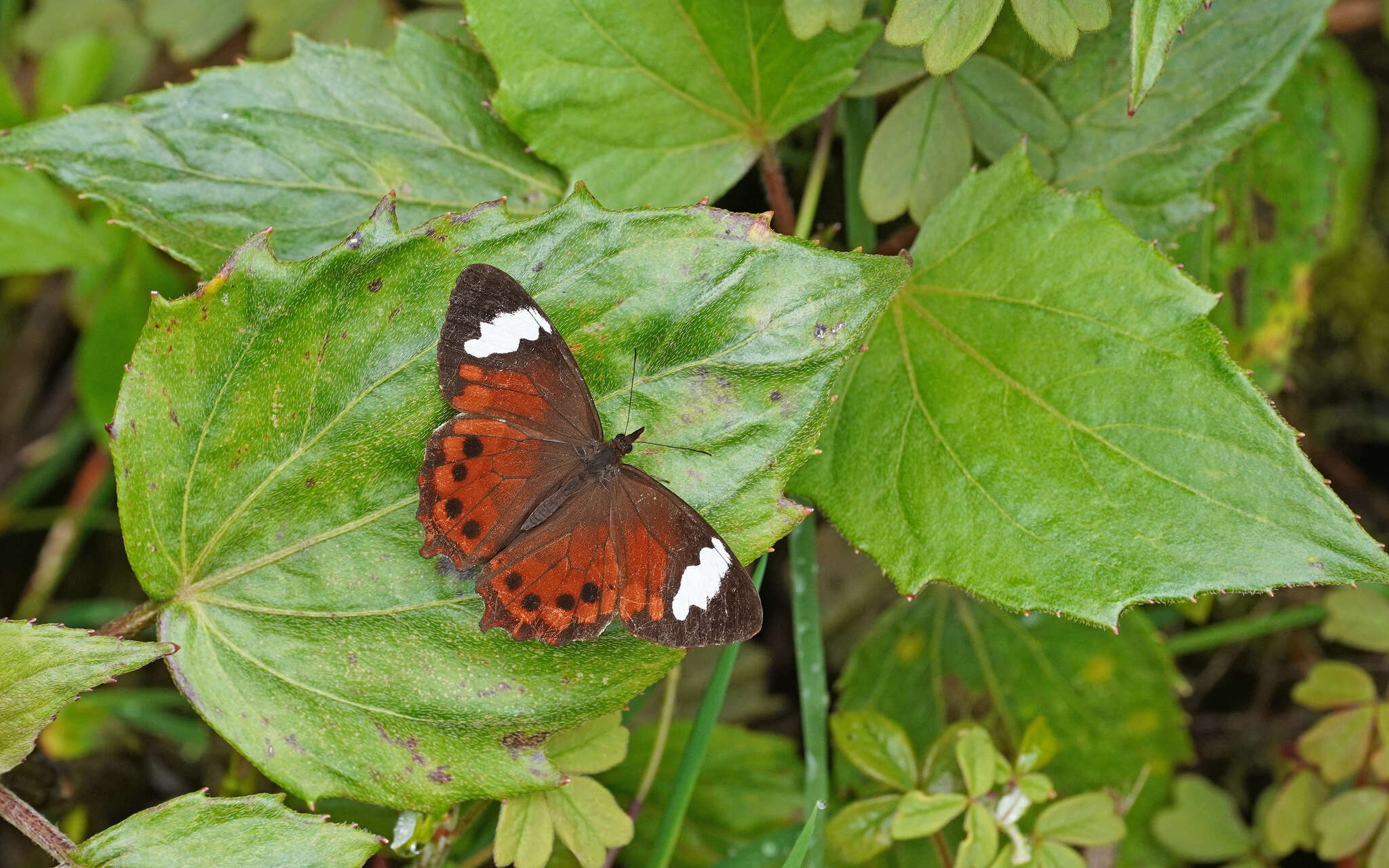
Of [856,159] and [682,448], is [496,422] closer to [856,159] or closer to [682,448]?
[682,448]

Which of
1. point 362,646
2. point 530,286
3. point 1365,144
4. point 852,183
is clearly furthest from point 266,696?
point 1365,144

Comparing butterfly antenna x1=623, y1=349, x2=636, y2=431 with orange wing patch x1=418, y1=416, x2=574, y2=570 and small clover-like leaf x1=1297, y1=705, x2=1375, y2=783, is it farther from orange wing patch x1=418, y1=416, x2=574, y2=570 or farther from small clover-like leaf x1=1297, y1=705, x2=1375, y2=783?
small clover-like leaf x1=1297, y1=705, x2=1375, y2=783

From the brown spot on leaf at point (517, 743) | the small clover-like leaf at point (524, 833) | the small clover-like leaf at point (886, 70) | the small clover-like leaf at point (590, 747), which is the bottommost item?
the small clover-like leaf at point (524, 833)

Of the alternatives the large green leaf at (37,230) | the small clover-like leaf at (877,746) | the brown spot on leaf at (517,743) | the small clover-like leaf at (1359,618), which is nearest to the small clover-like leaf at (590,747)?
the brown spot on leaf at (517,743)

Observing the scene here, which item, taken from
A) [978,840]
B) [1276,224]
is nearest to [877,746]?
[978,840]

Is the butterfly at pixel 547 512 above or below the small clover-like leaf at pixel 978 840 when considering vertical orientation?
above

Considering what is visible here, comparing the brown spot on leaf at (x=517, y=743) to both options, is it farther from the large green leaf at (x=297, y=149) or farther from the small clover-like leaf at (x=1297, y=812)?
the small clover-like leaf at (x=1297, y=812)

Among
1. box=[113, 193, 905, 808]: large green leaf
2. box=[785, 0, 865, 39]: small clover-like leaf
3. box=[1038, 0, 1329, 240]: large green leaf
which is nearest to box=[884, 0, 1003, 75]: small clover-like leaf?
box=[785, 0, 865, 39]: small clover-like leaf
